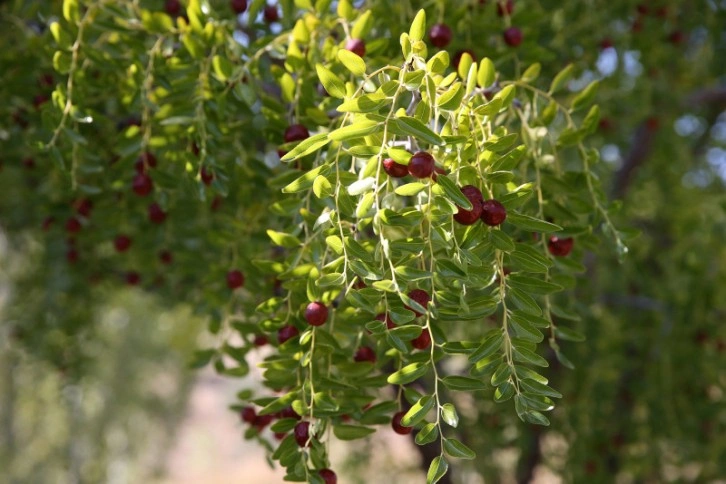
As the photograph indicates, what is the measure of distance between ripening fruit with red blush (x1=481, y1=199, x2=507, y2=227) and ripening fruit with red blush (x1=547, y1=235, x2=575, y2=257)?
0.29 m

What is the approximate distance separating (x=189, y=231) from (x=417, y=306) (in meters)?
1.02

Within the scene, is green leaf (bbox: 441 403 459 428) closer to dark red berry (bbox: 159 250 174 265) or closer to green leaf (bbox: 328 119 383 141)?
green leaf (bbox: 328 119 383 141)

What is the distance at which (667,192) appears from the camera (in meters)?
3.41

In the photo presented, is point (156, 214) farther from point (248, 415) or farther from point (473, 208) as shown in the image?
point (473, 208)

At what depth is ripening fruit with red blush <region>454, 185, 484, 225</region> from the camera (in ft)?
2.99

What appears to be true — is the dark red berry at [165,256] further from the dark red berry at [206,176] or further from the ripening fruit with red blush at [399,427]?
the ripening fruit with red blush at [399,427]

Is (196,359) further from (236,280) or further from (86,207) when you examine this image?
(86,207)

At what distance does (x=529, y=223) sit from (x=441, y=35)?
0.53 meters

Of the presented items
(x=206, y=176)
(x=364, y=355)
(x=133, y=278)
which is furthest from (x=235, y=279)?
(x=133, y=278)

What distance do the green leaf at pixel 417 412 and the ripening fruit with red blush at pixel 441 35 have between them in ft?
2.23

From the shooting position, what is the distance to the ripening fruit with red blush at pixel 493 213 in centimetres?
92

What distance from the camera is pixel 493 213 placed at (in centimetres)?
92

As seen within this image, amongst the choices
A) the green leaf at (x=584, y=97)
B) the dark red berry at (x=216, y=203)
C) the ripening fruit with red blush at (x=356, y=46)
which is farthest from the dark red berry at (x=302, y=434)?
the dark red berry at (x=216, y=203)

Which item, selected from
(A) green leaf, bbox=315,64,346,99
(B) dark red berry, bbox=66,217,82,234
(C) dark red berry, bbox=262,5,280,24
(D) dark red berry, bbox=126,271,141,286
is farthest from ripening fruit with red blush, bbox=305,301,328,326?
(D) dark red berry, bbox=126,271,141,286
